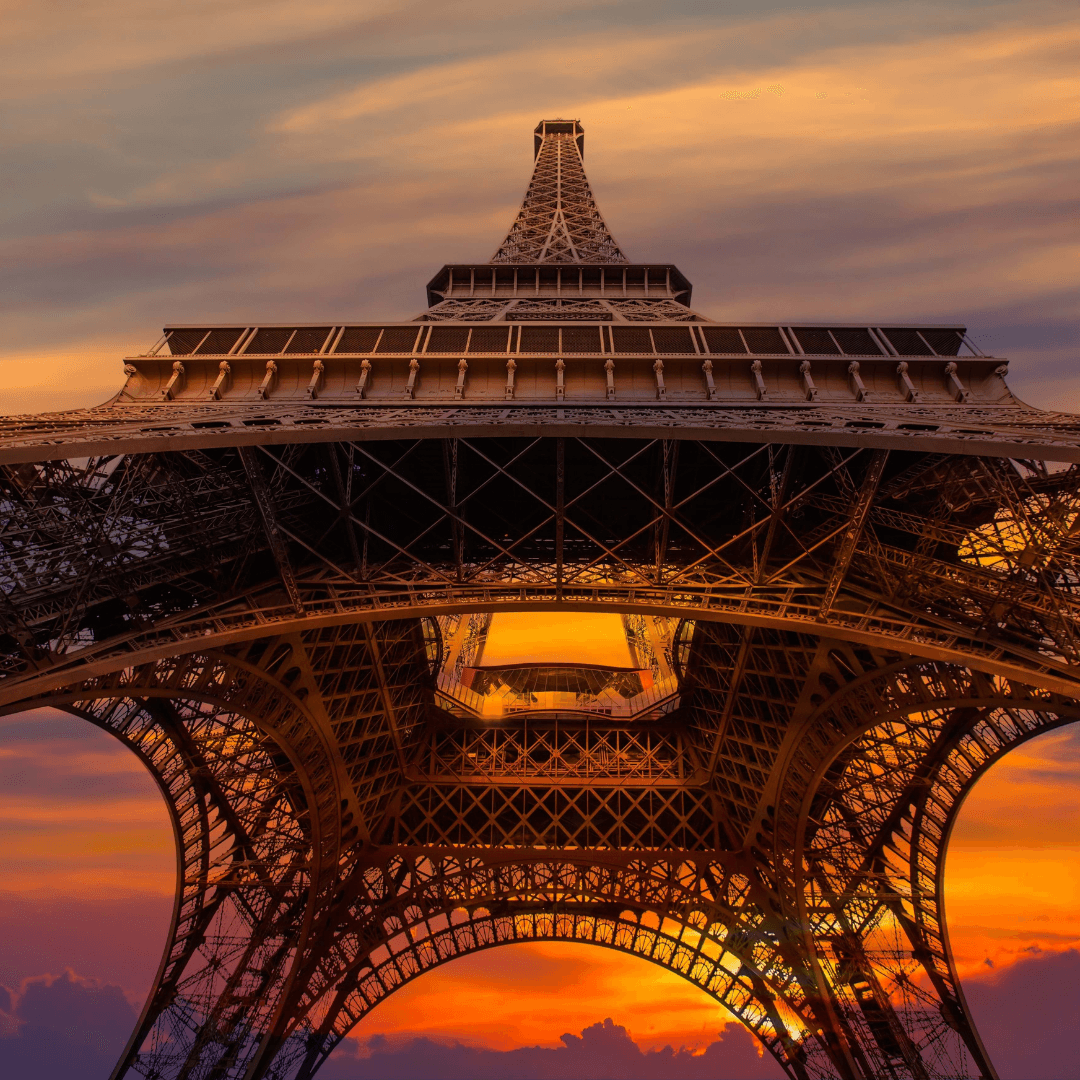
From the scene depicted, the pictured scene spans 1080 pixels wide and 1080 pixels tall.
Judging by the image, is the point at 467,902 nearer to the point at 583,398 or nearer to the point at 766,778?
the point at 766,778

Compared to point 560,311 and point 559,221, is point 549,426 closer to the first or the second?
point 560,311

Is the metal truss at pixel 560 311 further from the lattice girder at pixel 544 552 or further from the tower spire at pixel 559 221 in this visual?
the lattice girder at pixel 544 552

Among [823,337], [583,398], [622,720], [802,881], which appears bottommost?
[802,881]

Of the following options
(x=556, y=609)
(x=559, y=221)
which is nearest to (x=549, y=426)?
(x=556, y=609)

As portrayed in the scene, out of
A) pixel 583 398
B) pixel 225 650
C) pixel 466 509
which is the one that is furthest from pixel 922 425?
pixel 225 650

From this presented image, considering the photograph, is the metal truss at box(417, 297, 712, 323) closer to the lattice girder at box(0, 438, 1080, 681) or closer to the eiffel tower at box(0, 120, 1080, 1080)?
the eiffel tower at box(0, 120, 1080, 1080)
